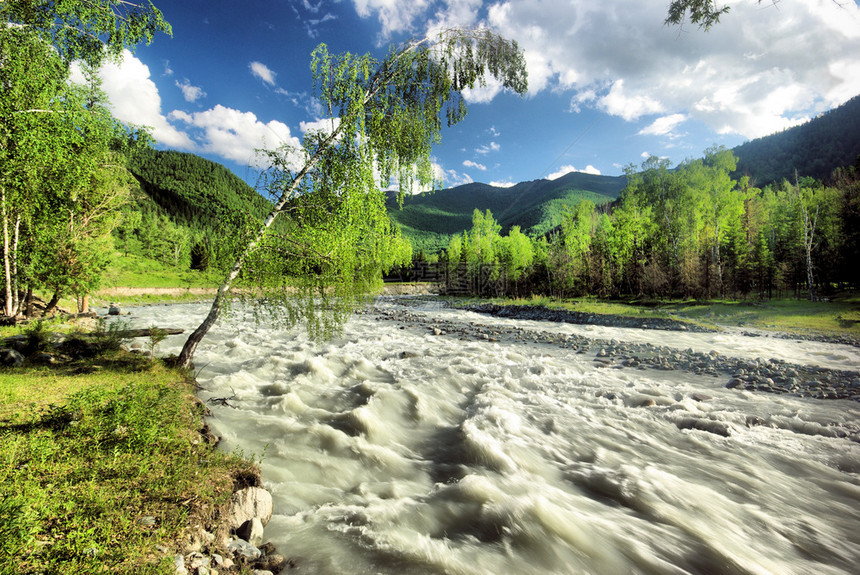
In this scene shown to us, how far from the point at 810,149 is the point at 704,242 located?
14921 cm

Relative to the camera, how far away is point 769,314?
982 inches

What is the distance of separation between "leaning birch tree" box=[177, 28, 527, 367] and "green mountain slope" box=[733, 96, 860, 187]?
151042 mm

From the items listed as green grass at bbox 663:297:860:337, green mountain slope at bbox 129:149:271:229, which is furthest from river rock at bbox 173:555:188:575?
green mountain slope at bbox 129:149:271:229

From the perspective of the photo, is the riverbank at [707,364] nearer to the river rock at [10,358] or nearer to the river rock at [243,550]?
the river rock at [243,550]

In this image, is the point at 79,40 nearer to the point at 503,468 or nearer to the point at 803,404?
the point at 503,468

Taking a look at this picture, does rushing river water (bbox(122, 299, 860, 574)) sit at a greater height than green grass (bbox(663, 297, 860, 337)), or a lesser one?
lesser

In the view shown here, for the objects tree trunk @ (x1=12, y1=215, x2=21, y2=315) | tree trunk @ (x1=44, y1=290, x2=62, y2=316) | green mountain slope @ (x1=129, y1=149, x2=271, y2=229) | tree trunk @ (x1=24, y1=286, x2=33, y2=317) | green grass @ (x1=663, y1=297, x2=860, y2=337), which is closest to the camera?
tree trunk @ (x1=12, y1=215, x2=21, y2=315)

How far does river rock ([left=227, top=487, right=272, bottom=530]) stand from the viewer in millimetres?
3812

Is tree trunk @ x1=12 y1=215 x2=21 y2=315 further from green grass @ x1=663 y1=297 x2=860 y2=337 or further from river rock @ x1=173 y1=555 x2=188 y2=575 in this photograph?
green grass @ x1=663 y1=297 x2=860 y2=337

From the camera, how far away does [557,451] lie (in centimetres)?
655

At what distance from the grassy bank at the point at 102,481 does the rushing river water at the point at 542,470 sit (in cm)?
114

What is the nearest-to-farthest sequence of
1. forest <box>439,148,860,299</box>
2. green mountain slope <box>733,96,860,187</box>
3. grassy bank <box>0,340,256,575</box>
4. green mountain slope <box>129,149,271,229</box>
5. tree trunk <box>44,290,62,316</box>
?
grassy bank <box>0,340,256,575</box> → tree trunk <box>44,290,62,316</box> → forest <box>439,148,860,299</box> → green mountain slope <box>733,96,860,187</box> → green mountain slope <box>129,149,271,229</box>

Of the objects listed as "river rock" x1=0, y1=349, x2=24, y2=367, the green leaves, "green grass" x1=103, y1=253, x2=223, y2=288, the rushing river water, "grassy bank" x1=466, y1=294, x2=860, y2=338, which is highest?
the green leaves

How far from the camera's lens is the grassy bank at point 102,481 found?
2500 mm
